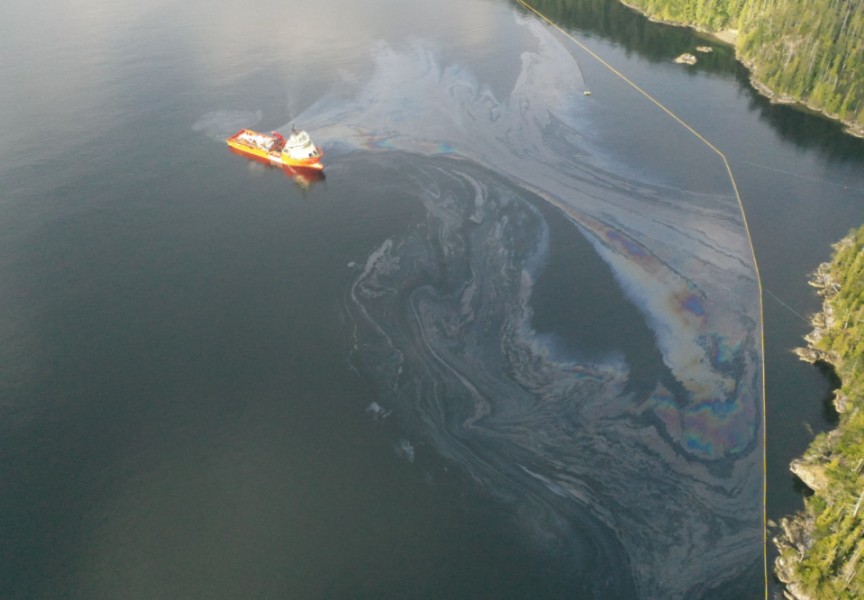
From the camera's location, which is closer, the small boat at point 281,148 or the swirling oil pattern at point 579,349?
the swirling oil pattern at point 579,349

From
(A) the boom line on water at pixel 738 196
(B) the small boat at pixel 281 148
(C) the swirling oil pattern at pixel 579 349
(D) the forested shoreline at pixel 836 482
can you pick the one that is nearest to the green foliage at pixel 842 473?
(D) the forested shoreline at pixel 836 482

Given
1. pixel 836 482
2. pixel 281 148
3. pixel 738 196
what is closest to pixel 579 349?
pixel 836 482

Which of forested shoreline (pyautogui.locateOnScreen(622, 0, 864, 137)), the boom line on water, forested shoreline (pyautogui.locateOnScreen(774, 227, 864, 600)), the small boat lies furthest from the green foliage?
the small boat

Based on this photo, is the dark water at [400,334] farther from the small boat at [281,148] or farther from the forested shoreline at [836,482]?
the small boat at [281,148]

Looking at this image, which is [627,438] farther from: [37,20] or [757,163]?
[37,20]

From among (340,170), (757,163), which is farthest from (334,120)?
(757,163)

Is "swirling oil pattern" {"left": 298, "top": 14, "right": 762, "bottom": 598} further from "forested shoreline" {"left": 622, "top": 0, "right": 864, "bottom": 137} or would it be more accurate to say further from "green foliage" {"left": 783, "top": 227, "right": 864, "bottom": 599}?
"forested shoreline" {"left": 622, "top": 0, "right": 864, "bottom": 137}

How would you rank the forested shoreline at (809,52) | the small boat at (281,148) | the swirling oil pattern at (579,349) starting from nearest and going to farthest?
the swirling oil pattern at (579,349)
the small boat at (281,148)
the forested shoreline at (809,52)
